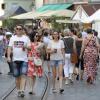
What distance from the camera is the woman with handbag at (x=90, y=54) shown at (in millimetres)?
18125

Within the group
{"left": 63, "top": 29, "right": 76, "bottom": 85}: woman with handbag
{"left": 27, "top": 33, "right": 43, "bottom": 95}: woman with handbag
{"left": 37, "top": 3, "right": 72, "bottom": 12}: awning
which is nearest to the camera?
{"left": 27, "top": 33, "right": 43, "bottom": 95}: woman with handbag

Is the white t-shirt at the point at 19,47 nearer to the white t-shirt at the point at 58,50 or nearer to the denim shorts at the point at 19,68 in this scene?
the denim shorts at the point at 19,68

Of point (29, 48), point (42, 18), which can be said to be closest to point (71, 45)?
point (29, 48)

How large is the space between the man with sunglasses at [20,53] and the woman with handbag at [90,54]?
378cm

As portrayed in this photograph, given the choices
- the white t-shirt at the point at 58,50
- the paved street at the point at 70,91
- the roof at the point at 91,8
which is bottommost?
the paved street at the point at 70,91

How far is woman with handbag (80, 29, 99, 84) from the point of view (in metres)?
18.1

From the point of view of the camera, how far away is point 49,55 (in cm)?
1603

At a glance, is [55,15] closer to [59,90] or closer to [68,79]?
[68,79]

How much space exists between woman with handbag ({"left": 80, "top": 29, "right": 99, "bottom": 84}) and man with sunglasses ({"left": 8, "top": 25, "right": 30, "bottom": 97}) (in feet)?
12.4

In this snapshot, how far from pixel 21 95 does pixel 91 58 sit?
4306 mm

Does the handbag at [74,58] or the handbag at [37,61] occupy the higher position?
the handbag at [37,61]

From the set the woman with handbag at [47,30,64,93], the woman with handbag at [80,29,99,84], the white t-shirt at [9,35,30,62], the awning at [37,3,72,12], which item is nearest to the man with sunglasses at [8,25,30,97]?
the white t-shirt at [9,35,30,62]

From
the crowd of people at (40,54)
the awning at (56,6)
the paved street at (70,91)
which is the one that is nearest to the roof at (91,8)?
the awning at (56,6)

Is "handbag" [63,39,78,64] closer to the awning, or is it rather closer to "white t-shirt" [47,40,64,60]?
"white t-shirt" [47,40,64,60]
